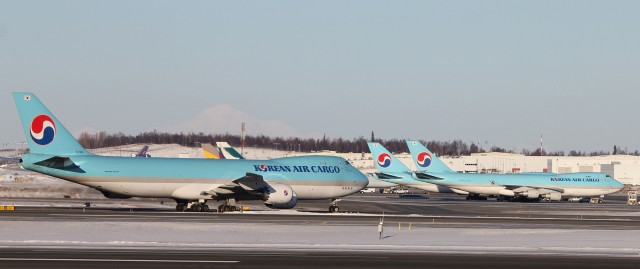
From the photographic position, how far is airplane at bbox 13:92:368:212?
59094 mm

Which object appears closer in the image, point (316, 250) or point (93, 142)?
point (316, 250)

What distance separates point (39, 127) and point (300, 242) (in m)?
27.3

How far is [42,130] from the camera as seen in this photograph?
5916cm

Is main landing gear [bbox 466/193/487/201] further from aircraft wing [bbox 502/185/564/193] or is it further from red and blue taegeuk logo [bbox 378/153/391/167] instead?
red and blue taegeuk logo [bbox 378/153/391/167]

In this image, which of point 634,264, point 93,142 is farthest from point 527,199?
point 93,142

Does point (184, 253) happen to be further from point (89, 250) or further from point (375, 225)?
point (375, 225)

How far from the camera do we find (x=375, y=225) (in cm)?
4803

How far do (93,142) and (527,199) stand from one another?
100473 mm

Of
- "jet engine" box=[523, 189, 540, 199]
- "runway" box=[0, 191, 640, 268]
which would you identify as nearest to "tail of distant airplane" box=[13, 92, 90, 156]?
"runway" box=[0, 191, 640, 268]

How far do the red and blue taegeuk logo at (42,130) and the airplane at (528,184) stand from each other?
5206 cm

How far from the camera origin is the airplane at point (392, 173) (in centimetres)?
10631

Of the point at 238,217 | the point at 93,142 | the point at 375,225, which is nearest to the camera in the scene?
the point at 375,225

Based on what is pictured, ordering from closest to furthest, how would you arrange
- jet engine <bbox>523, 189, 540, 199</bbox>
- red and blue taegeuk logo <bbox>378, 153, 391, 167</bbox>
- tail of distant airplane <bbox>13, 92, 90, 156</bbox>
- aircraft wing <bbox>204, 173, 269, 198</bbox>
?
tail of distant airplane <bbox>13, 92, 90, 156</bbox>
aircraft wing <bbox>204, 173, 269, 198</bbox>
jet engine <bbox>523, 189, 540, 199</bbox>
red and blue taegeuk logo <bbox>378, 153, 391, 167</bbox>

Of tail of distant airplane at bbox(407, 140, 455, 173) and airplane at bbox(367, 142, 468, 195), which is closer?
airplane at bbox(367, 142, 468, 195)
